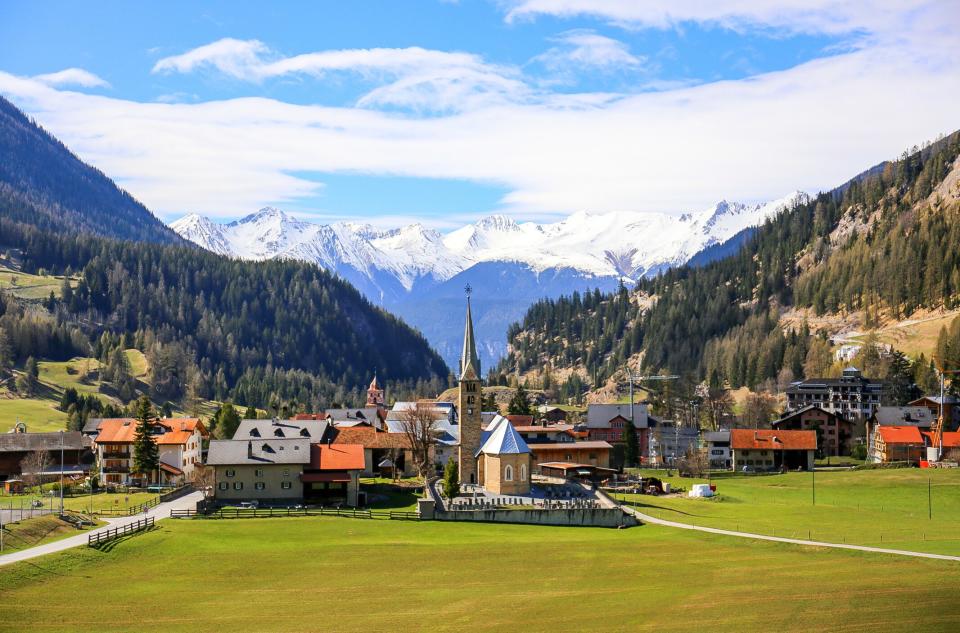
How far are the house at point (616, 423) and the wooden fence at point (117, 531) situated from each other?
94.3 m

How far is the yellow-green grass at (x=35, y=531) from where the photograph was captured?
7438 cm

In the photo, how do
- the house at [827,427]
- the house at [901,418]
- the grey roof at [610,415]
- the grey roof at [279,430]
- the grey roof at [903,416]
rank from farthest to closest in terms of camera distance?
the grey roof at [610,415] < the house at [827,427] < the grey roof at [903,416] < the house at [901,418] < the grey roof at [279,430]

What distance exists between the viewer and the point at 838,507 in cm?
10594

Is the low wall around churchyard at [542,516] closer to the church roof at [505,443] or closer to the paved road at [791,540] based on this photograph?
the paved road at [791,540]

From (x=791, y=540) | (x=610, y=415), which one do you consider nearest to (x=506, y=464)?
(x=791, y=540)

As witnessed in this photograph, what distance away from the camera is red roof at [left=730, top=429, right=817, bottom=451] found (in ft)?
496

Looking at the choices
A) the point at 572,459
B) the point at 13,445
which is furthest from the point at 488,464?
the point at 13,445

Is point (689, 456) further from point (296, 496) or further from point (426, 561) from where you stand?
point (426, 561)

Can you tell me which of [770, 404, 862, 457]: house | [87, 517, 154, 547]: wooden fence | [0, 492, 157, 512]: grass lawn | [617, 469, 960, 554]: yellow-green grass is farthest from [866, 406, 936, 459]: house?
[87, 517, 154, 547]: wooden fence

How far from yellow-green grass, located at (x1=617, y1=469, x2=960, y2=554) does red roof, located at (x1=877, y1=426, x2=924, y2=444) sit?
654 inches

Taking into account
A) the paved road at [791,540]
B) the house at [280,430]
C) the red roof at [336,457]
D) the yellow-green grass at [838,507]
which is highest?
the house at [280,430]

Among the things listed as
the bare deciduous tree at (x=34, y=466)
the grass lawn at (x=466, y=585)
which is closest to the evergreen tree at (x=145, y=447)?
the bare deciduous tree at (x=34, y=466)

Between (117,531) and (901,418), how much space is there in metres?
125

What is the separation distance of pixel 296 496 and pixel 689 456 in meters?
62.4
